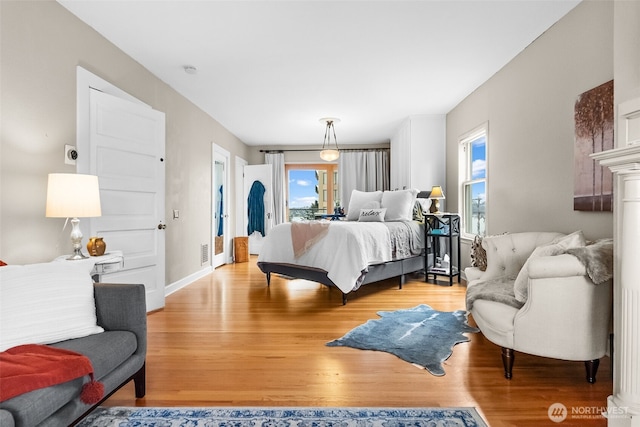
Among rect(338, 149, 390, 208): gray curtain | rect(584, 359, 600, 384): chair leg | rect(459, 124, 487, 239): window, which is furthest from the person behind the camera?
rect(338, 149, 390, 208): gray curtain

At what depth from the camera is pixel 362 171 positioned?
7.30m

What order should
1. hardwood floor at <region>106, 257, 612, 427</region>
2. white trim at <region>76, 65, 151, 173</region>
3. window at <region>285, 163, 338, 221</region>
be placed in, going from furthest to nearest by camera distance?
window at <region>285, 163, 338, 221</region> < white trim at <region>76, 65, 151, 173</region> < hardwood floor at <region>106, 257, 612, 427</region>

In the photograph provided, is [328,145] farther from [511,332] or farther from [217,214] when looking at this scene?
[511,332]

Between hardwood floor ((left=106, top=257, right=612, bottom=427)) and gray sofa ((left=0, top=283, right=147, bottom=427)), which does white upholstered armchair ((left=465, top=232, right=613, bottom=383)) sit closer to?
hardwood floor ((left=106, top=257, right=612, bottom=427))

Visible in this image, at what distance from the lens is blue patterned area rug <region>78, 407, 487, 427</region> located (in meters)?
1.53

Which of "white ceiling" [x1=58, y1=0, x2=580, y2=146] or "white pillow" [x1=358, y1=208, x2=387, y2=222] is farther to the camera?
"white pillow" [x1=358, y1=208, x2=387, y2=222]

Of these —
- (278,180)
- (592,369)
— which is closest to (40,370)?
(592,369)

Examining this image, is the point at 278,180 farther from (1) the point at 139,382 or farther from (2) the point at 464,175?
(1) the point at 139,382

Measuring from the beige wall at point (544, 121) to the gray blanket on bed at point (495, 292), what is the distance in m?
0.73

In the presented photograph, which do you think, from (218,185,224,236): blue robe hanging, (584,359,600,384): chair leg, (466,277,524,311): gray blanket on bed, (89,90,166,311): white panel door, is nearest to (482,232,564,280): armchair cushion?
(466,277,524,311): gray blanket on bed

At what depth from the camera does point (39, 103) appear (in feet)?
7.37

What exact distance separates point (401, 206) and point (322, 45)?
2.44 m

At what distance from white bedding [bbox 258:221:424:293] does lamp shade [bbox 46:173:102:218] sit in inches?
85.6

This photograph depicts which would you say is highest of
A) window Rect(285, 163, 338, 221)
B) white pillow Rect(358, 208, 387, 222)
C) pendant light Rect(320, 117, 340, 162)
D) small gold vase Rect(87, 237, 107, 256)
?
pendant light Rect(320, 117, 340, 162)
